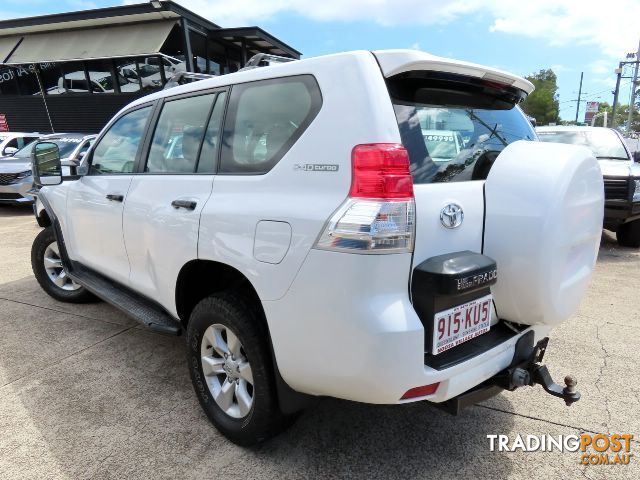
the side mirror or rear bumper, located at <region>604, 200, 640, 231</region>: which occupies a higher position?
the side mirror

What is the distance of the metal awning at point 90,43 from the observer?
49.5 feet

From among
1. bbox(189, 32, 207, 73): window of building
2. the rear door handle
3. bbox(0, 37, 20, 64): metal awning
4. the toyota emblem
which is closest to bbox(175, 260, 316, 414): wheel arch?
the rear door handle

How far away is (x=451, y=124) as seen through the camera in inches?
83.4

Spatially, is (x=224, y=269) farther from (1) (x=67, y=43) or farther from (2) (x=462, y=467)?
(1) (x=67, y=43)

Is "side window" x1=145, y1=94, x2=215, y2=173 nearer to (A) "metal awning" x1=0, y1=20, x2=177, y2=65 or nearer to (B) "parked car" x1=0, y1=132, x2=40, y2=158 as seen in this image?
(B) "parked car" x1=0, y1=132, x2=40, y2=158

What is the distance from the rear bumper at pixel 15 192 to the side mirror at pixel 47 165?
24.5 ft

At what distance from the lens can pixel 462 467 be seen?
7.28 ft

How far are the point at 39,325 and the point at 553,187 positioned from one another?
411cm

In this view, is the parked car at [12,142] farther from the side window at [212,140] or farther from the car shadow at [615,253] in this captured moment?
the car shadow at [615,253]

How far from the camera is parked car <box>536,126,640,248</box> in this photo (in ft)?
20.8

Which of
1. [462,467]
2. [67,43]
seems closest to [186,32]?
[67,43]

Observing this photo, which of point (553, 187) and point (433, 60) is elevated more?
point (433, 60)

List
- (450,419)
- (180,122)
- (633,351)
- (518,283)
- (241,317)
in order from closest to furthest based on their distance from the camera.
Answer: (518,283), (241,317), (450,419), (180,122), (633,351)

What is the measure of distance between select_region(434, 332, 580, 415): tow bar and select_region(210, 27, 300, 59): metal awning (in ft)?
54.1
